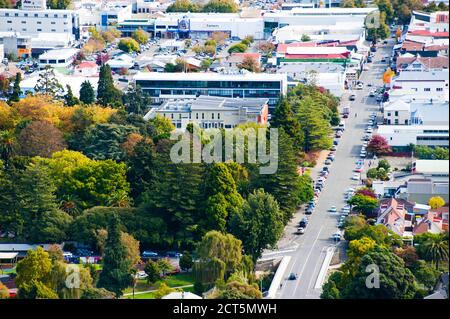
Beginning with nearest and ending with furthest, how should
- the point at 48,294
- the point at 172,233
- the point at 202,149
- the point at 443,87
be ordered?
the point at 48,294
the point at 172,233
the point at 202,149
the point at 443,87

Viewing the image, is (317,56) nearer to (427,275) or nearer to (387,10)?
(387,10)

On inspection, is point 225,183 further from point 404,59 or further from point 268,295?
point 404,59

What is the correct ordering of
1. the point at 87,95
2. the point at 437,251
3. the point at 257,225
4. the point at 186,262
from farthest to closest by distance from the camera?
the point at 87,95, the point at 257,225, the point at 186,262, the point at 437,251

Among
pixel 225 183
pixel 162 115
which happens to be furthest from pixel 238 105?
pixel 225 183

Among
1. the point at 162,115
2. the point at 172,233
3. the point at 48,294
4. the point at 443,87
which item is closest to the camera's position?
the point at 48,294

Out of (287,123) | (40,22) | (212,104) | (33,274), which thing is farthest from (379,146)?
(40,22)

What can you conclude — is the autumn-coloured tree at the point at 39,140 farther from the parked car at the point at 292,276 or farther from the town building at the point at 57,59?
the town building at the point at 57,59

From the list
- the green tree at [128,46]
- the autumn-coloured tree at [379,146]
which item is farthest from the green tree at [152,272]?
the green tree at [128,46]
